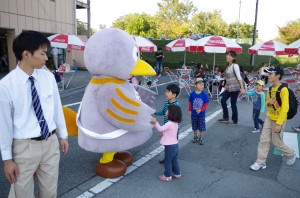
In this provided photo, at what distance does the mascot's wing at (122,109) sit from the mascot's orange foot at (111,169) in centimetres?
65

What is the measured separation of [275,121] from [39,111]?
336cm

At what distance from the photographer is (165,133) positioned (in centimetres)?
379

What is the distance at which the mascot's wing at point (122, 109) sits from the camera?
11.6 feet

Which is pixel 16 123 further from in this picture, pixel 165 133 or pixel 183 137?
pixel 183 137

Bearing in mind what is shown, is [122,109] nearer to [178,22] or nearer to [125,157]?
[125,157]

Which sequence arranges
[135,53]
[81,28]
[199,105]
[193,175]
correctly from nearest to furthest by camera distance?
[135,53]
[193,175]
[199,105]
[81,28]

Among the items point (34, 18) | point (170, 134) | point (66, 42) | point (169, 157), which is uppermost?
point (34, 18)

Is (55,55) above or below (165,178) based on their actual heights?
above

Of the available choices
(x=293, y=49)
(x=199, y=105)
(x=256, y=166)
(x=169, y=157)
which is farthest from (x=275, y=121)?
(x=293, y=49)

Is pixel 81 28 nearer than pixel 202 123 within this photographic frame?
No

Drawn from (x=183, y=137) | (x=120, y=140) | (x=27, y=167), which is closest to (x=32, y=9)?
(x=183, y=137)

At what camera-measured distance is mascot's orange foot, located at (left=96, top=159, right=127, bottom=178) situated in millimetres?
3883

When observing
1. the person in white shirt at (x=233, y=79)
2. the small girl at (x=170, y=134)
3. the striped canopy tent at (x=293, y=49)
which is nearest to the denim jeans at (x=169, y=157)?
the small girl at (x=170, y=134)

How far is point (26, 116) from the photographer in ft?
7.51
